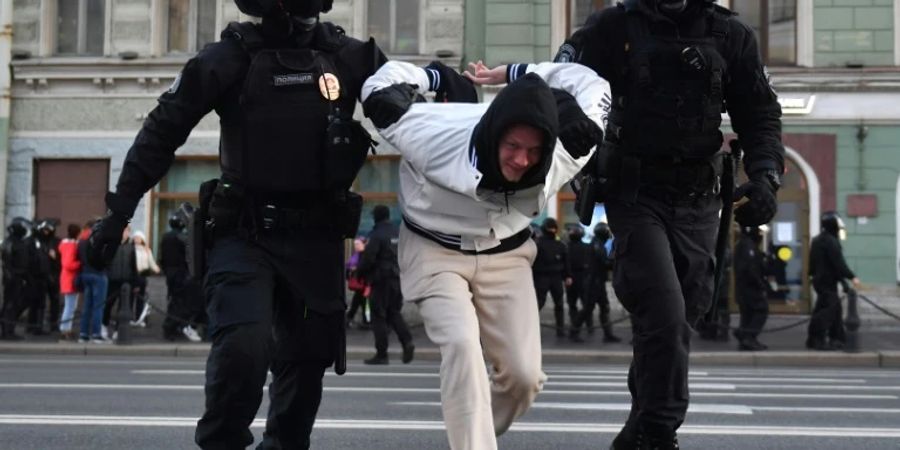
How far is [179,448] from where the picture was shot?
6.88m

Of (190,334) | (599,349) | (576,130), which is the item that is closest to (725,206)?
(576,130)

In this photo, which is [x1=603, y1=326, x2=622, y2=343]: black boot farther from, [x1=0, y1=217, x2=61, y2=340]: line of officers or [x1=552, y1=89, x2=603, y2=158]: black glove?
[x1=552, y1=89, x2=603, y2=158]: black glove

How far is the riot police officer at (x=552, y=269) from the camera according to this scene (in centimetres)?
1797

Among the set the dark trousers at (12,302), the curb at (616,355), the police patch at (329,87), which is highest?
the police patch at (329,87)

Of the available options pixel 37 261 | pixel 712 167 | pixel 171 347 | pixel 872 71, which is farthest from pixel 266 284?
pixel 872 71

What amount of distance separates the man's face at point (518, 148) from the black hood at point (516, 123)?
0.02m

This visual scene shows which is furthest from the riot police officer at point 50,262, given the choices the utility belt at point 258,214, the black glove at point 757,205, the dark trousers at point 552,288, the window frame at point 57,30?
the black glove at point 757,205

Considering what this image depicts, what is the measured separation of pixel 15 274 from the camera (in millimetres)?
18531

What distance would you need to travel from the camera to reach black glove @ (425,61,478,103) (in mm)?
5145

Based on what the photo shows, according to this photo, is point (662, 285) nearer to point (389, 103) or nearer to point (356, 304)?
point (389, 103)

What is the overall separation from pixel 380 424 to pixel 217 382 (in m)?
3.30

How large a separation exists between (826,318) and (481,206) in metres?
13.6

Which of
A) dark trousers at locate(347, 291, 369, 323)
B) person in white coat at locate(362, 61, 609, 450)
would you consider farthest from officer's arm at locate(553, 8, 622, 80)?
dark trousers at locate(347, 291, 369, 323)

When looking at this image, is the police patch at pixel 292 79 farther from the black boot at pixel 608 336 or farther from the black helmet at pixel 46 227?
the black helmet at pixel 46 227
